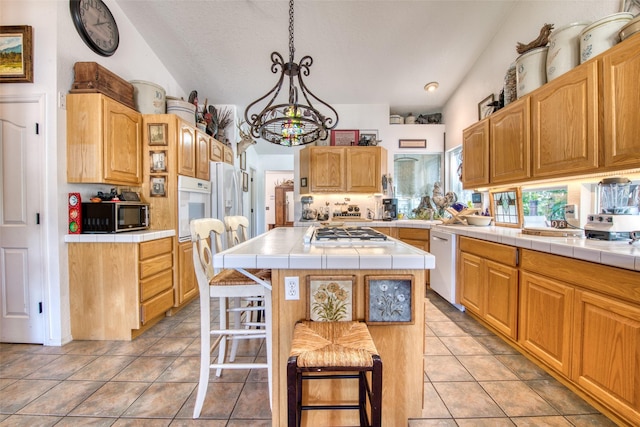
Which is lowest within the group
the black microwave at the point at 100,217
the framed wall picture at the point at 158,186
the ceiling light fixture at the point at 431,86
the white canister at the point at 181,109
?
the black microwave at the point at 100,217

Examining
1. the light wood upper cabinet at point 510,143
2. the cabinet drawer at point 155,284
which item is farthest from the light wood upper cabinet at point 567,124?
the cabinet drawer at point 155,284

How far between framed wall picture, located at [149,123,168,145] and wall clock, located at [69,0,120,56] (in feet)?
2.46

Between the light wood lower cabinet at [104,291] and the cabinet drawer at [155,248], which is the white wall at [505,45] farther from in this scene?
the light wood lower cabinet at [104,291]

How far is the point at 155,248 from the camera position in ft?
8.52

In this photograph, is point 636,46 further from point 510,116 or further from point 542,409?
point 542,409

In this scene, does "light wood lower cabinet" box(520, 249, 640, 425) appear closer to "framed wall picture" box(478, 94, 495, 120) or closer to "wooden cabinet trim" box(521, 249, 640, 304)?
"wooden cabinet trim" box(521, 249, 640, 304)

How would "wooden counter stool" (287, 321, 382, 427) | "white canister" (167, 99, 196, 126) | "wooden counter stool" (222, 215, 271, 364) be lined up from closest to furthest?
"wooden counter stool" (287, 321, 382, 427) < "wooden counter stool" (222, 215, 271, 364) < "white canister" (167, 99, 196, 126)

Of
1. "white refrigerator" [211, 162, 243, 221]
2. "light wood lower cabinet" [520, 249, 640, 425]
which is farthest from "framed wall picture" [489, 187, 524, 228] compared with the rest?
"white refrigerator" [211, 162, 243, 221]

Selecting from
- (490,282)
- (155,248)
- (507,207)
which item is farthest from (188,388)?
(507,207)

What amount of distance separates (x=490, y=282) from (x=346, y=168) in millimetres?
2618

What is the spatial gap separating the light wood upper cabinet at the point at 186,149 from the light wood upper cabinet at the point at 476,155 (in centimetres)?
324

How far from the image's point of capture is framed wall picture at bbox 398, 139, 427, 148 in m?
4.61

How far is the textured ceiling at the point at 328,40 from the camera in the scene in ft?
9.61

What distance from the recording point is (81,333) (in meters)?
2.33
